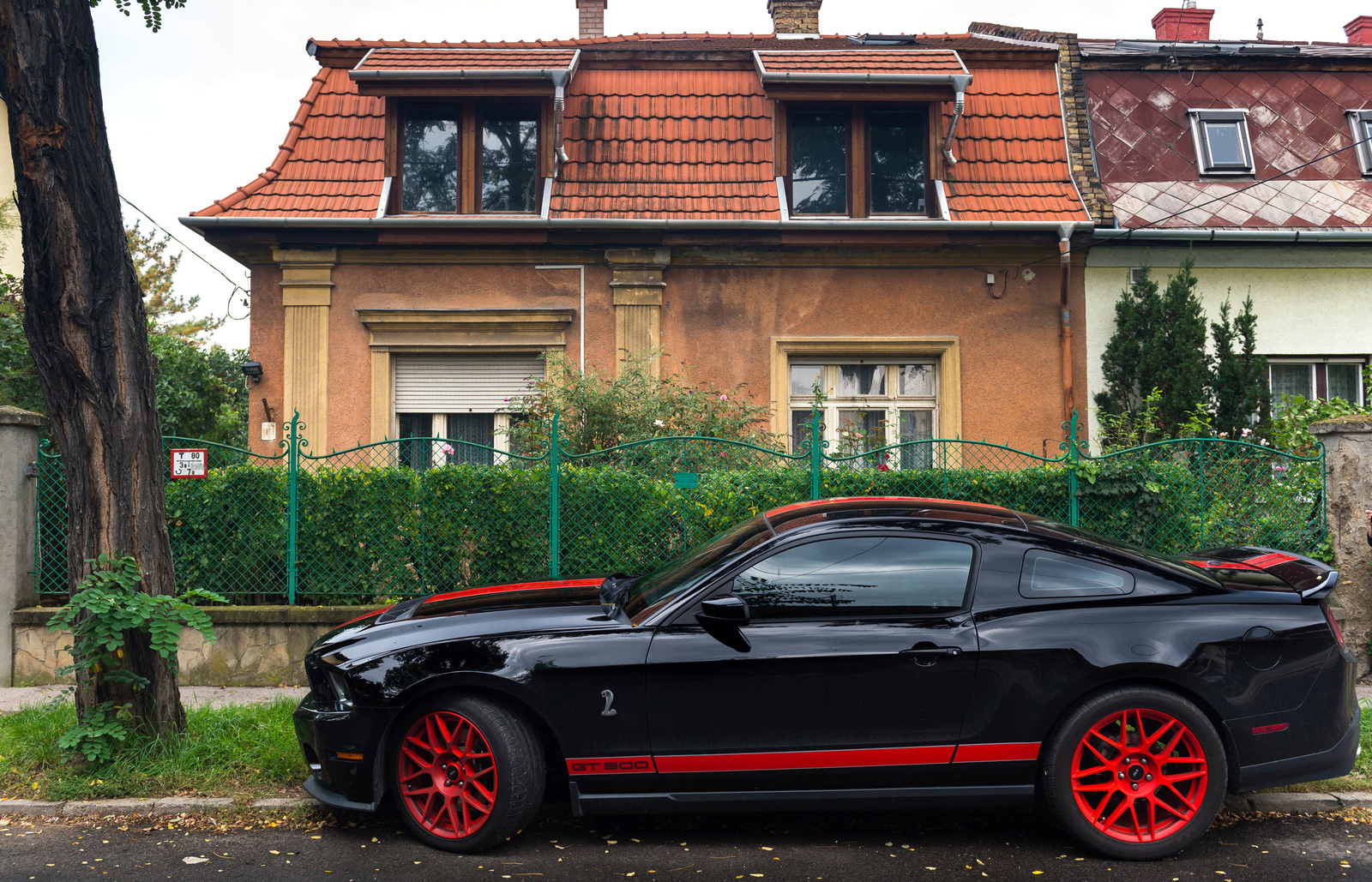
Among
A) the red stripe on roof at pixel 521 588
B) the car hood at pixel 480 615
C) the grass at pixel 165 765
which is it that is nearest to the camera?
the car hood at pixel 480 615

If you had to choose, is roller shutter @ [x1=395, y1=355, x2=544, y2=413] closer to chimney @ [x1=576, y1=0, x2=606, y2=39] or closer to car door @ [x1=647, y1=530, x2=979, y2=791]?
chimney @ [x1=576, y1=0, x2=606, y2=39]

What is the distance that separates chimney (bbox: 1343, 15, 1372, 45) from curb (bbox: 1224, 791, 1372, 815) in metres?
16.0

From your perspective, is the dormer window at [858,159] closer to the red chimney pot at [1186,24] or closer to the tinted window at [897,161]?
the tinted window at [897,161]

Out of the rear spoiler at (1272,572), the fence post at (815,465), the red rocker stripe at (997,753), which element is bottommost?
the red rocker stripe at (997,753)

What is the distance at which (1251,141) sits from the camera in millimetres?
12383

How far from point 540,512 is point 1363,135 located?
38.4 feet

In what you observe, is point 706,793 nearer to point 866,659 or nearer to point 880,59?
point 866,659

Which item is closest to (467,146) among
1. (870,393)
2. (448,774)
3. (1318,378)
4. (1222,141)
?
(870,393)

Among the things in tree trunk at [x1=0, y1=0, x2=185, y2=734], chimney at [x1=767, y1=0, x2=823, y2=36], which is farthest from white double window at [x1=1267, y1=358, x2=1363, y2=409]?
tree trunk at [x1=0, y1=0, x2=185, y2=734]

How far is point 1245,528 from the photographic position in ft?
24.4

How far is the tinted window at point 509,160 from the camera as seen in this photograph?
1141 centimetres

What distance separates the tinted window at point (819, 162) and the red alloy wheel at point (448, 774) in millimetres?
8469

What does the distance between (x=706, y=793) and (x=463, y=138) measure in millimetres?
9164

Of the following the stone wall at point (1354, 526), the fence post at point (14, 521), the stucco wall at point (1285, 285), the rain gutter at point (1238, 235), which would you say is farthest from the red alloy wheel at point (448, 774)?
the stucco wall at point (1285, 285)
